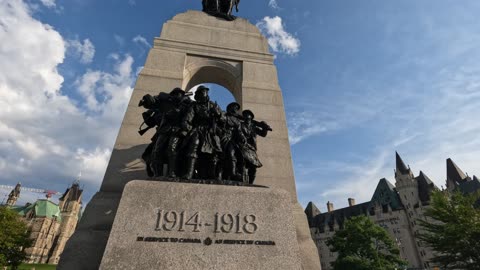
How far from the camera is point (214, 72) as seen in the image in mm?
10609

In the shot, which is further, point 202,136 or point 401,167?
point 401,167

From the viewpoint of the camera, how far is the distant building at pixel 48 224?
88125mm

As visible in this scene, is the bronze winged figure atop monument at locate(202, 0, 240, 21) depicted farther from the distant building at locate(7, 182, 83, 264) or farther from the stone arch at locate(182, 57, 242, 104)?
the distant building at locate(7, 182, 83, 264)

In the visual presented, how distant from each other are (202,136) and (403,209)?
260 ft

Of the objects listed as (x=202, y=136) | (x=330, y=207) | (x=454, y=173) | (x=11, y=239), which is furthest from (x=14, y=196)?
(x=454, y=173)

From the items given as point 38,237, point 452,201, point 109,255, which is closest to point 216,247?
point 109,255

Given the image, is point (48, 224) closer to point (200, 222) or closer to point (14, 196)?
point (14, 196)

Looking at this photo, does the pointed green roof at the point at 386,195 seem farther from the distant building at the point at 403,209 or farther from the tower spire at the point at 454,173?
the tower spire at the point at 454,173

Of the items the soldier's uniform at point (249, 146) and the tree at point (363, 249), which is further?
the tree at point (363, 249)

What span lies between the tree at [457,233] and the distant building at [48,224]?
9827 centimetres

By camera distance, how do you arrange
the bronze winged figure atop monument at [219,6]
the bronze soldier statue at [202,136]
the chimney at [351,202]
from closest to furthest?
the bronze soldier statue at [202,136], the bronze winged figure atop monument at [219,6], the chimney at [351,202]

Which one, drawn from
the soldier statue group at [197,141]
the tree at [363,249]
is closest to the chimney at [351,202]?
the tree at [363,249]

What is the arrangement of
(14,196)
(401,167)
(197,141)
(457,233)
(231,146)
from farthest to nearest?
(14,196), (401,167), (457,233), (231,146), (197,141)

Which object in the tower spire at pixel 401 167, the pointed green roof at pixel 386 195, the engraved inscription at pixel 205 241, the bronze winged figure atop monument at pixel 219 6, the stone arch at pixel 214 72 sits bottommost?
the engraved inscription at pixel 205 241
